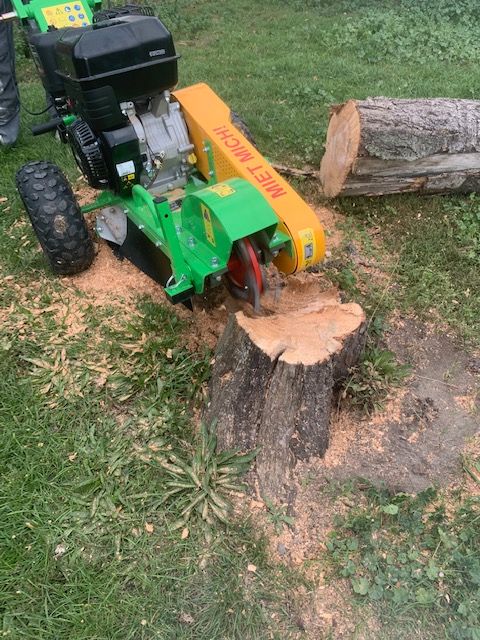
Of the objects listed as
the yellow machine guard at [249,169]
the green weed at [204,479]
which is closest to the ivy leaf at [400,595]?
the green weed at [204,479]

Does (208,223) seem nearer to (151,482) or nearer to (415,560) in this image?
(151,482)

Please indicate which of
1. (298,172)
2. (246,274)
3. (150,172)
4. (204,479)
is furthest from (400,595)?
(298,172)

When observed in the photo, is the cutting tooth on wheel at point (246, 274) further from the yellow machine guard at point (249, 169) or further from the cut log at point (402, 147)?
the cut log at point (402, 147)

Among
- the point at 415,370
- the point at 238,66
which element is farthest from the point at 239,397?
the point at 238,66

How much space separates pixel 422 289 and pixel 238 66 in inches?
153

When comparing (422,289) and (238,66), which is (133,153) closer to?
(422,289)

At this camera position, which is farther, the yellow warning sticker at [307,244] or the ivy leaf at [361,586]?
the yellow warning sticker at [307,244]

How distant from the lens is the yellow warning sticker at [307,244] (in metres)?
2.62

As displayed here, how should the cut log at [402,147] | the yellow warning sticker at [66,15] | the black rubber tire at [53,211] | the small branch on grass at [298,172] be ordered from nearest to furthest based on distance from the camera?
the black rubber tire at [53,211] < the yellow warning sticker at [66,15] < the cut log at [402,147] < the small branch on grass at [298,172]

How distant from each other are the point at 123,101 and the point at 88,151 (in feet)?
0.99

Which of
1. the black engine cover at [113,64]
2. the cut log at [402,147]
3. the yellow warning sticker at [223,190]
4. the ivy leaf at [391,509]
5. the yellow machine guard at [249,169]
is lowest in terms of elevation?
the ivy leaf at [391,509]

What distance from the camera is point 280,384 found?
8.13 ft

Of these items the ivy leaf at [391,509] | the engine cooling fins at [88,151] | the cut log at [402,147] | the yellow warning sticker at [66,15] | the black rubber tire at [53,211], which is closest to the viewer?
the ivy leaf at [391,509]

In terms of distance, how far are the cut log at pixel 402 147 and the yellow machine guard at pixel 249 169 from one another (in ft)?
3.07
